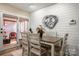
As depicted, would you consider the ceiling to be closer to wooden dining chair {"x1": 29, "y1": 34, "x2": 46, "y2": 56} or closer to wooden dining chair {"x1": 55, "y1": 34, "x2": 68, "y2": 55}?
wooden dining chair {"x1": 29, "y1": 34, "x2": 46, "y2": 56}

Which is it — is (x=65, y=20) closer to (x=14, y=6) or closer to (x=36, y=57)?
(x=36, y=57)

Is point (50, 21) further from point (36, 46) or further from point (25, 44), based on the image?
point (25, 44)

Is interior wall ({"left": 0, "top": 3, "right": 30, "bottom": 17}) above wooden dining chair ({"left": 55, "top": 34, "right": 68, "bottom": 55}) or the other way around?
above

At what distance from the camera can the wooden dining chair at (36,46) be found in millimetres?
1715

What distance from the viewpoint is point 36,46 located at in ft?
5.77

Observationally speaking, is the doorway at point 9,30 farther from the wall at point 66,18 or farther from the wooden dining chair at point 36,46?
the wall at point 66,18

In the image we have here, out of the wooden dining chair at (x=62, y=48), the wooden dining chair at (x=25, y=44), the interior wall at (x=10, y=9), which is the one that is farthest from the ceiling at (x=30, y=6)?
the wooden dining chair at (x=62, y=48)

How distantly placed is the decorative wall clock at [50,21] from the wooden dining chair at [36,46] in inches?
12.6

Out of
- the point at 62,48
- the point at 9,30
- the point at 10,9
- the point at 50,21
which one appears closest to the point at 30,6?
the point at 10,9

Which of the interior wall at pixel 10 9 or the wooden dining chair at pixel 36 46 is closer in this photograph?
the interior wall at pixel 10 9

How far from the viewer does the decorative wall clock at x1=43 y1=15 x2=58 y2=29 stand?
1.70 meters

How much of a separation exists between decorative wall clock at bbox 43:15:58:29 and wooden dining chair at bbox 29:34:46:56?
32cm

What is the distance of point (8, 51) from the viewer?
1.66 metres

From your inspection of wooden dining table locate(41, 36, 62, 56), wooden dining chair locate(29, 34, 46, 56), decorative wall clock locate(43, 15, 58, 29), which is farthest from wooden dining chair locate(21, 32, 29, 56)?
decorative wall clock locate(43, 15, 58, 29)
